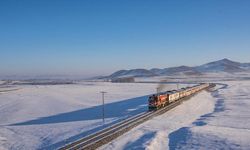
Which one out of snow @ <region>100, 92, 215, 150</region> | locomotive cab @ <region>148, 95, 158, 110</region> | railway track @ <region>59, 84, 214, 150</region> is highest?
locomotive cab @ <region>148, 95, 158, 110</region>

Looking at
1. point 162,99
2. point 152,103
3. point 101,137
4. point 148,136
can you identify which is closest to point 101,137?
point 101,137

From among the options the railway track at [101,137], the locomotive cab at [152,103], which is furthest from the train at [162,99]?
the railway track at [101,137]

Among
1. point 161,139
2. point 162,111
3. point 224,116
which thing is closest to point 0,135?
point 161,139

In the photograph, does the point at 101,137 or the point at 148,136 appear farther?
the point at 148,136

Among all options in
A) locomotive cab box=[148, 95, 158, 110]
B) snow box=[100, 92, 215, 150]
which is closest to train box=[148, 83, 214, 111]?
locomotive cab box=[148, 95, 158, 110]

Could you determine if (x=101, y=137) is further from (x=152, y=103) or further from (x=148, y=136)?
(x=152, y=103)

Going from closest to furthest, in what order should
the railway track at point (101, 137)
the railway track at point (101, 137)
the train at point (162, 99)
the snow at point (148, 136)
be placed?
the railway track at point (101, 137) → the railway track at point (101, 137) → the snow at point (148, 136) → the train at point (162, 99)

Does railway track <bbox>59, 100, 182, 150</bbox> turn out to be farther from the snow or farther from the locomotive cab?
the locomotive cab

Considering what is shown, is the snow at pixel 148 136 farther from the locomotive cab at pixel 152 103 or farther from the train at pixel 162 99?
the train at pixel 162 99

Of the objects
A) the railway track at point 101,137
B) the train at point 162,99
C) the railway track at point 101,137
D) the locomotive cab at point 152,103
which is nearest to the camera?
the railway track at point 101,137

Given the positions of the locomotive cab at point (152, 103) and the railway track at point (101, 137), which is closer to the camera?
the railway track at point (101, 137)

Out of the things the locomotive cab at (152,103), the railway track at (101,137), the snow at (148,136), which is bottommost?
the snow at (148,136)

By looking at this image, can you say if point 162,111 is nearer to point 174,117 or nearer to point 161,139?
point 174,117

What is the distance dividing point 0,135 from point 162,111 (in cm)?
2253
